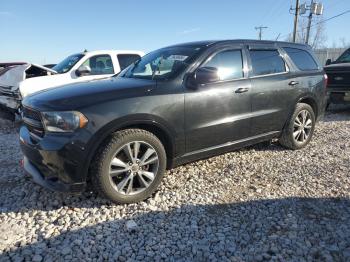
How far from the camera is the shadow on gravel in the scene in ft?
9.51

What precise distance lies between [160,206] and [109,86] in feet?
4.80

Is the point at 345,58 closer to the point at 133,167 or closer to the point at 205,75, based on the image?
the point at 205,75

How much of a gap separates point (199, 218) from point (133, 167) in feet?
2.91

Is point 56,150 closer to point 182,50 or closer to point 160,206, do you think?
point 160,206

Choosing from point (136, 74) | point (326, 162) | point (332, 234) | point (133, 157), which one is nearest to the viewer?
point (332, 234)

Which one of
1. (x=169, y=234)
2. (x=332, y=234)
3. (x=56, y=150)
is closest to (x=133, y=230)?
(x=169, y=234)

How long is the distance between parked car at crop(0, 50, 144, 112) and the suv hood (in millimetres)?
4303

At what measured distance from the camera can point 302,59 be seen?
18.7ft

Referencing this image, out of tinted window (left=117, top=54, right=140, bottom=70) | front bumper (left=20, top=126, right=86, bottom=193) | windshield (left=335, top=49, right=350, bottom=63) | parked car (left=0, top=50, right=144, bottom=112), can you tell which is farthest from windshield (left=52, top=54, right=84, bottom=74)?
windshield (left=335, top=49, right=350, bottom=63)

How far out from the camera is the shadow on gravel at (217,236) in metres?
2.90

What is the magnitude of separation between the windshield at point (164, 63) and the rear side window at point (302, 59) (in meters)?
1.90

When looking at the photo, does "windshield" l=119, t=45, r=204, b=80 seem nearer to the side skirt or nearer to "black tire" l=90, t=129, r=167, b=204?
"black tire" l=90, t=129, r=167, b=204

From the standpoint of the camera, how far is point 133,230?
3270 mm

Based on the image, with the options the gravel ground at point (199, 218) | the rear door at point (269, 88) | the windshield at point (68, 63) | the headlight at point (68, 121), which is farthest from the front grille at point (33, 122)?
the windshield at point (68, 63)
